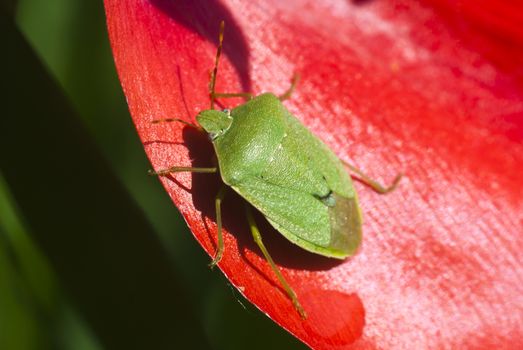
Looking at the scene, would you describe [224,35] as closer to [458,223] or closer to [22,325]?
[458,223]

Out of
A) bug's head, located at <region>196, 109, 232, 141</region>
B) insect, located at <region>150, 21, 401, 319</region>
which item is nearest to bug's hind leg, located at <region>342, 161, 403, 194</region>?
insect, located at <region>150, 21, 401, 319</region>

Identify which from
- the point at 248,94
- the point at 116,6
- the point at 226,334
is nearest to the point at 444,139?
the point at 248,94

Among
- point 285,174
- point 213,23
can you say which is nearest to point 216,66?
point 213,23

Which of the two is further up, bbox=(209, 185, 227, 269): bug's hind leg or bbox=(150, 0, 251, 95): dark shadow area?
bbox=(150, 0, 251, 95): dark shadow area

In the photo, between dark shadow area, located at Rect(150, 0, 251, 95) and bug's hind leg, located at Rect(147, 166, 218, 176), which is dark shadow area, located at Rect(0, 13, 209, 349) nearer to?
bug's hind leg, located at Rect(147, 166, 218, 176)

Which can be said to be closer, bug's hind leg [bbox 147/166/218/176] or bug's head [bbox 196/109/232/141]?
bug's hind leg [bbox 147/166/218/176]

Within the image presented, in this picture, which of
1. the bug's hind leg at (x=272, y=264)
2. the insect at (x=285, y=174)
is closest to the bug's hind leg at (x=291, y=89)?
the insect at (x=285, y=174)
